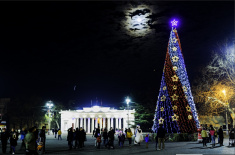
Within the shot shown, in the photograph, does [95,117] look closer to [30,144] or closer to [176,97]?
[176,97]

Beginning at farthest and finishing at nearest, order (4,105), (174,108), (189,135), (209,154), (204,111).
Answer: (4,105) < (204,111) < (189,135) < (174,108) < (209,154)

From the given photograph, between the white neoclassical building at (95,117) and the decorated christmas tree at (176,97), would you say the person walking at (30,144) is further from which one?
the white neoclassical building at (95,117)

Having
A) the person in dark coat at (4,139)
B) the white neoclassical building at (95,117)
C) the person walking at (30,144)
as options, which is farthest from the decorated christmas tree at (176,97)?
the white neoclassical building at (95,117)

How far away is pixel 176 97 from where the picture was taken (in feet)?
79.7

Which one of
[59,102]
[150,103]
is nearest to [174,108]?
[150,103]

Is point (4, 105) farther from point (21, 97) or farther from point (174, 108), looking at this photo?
point (174, 108)

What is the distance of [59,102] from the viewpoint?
293 feet

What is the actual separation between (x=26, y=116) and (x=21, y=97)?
20.4 feet

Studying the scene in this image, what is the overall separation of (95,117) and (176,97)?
5891 cm

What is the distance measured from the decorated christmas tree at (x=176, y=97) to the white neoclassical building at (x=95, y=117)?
54867 millimetres

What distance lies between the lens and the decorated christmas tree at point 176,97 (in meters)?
24.2

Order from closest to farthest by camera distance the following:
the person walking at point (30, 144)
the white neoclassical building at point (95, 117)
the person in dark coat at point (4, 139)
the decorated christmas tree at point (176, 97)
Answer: the person walking at point (30, 144) → the person in dark coat at point (4, 139) → the decorated christmas tree at point (176, 97) → the white neoclassical building at point (95, 117)

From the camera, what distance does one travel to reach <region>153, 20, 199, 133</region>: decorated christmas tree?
24.2 metres

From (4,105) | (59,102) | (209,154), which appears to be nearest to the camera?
(209,154)
